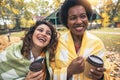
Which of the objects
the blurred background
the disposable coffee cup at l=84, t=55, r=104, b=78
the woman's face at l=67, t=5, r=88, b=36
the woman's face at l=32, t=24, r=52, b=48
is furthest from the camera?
the blurred background

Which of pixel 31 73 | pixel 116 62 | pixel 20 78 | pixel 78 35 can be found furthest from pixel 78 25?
pixel 116 62

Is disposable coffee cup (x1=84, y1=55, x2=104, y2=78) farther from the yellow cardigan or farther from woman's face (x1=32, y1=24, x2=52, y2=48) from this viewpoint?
woman's face (x1=32, y1=24, x2=52, y2=48)

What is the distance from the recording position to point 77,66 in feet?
4.03

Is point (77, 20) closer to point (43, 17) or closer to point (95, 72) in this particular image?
point (95, 72)

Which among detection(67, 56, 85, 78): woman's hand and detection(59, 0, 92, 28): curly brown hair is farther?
detection(59, 0, 92, 28): curly brown hair

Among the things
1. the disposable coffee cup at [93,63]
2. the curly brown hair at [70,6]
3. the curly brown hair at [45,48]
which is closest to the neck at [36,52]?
the curly brown hair at [45,48]

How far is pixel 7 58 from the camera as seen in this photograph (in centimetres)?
153

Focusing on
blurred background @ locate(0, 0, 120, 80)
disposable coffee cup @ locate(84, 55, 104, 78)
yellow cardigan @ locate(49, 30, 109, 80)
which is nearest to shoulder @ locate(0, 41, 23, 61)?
yellow cardigan @ locate(49, 30, 109, 80)

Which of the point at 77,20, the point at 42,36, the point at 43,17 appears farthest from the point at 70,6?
the point at 43,17

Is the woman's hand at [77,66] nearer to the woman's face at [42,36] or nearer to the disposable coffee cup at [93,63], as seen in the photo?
the disposable coffee cup at [93,63]

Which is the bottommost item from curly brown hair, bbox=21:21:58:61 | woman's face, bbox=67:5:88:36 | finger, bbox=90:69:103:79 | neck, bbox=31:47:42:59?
finger, bbox=90:69:103:79

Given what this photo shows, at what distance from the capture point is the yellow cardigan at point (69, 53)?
4.51ft

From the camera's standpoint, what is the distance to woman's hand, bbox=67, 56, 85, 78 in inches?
47.5

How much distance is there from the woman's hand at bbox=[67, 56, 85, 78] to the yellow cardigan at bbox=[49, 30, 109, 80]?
6 centimetres
